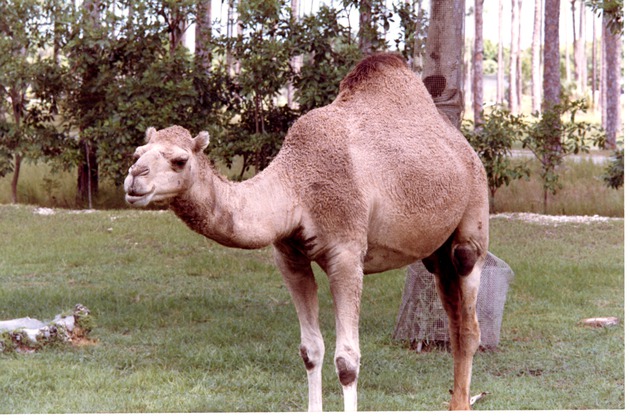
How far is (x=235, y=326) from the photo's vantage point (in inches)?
243

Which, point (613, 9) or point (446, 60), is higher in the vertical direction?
point (613, 9)

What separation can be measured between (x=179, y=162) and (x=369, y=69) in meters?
1.37

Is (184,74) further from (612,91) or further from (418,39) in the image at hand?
(612,91)

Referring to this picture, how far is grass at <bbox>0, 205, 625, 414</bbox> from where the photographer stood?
15.9 ft

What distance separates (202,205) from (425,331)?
2.74m

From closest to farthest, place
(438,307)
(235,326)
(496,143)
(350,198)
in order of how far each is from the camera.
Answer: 1. (350,198)
2. (438,307)
3. (235,326)
4. (496,143)

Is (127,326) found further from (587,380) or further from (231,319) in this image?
(587,380)

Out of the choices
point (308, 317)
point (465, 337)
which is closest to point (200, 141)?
point (308, 317)

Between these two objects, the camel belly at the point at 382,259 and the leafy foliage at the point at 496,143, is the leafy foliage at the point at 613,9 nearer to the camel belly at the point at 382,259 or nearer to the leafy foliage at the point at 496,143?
the leafy foliage at the point at 496,143

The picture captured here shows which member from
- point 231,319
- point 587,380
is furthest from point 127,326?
point 587,380

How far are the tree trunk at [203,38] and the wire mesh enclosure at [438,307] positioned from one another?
4.16 metres

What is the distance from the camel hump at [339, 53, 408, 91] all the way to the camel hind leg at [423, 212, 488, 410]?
0.75 m

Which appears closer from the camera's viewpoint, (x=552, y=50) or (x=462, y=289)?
(x=462, y=289)

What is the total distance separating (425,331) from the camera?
572 cm
